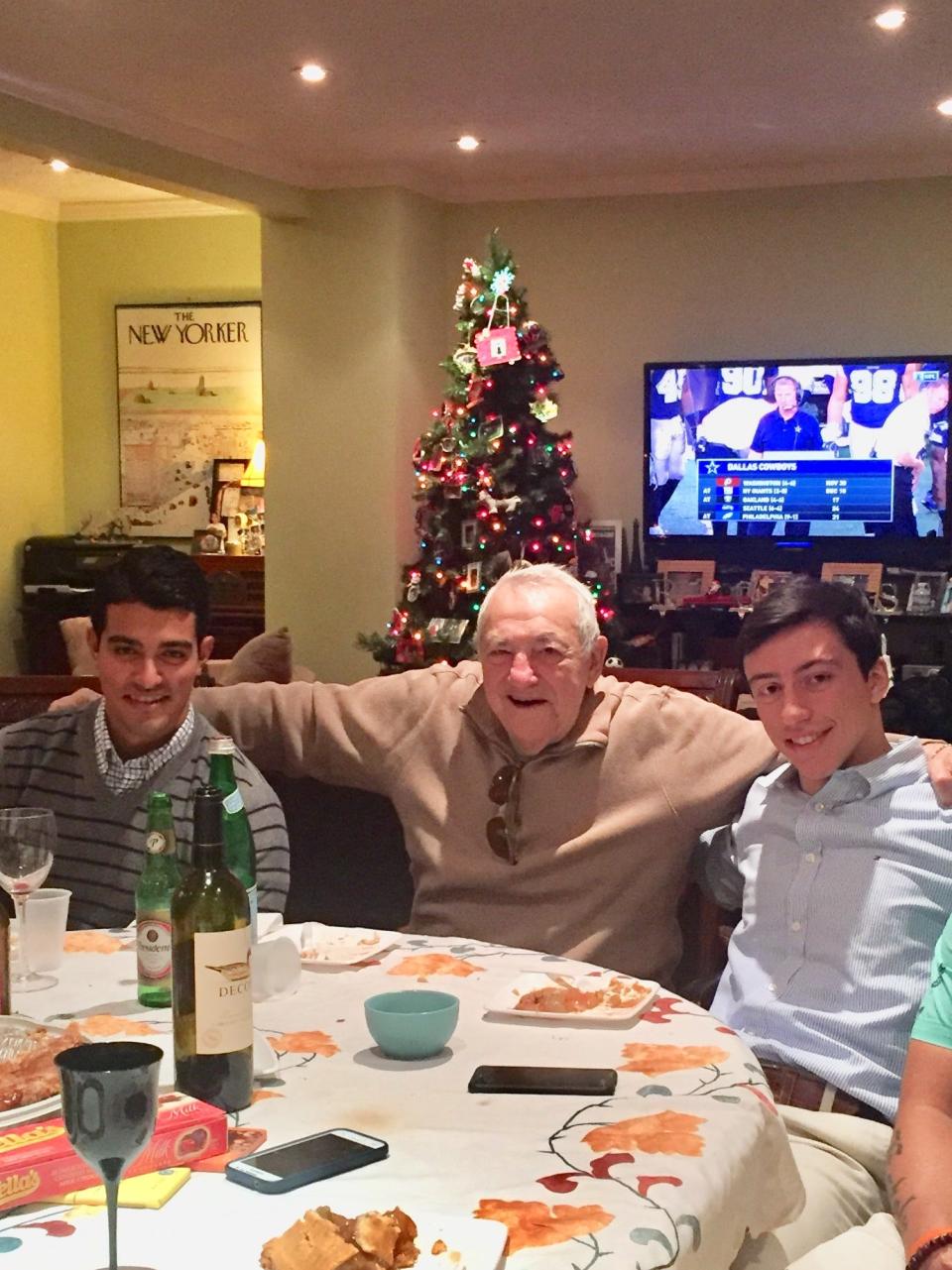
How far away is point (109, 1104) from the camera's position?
0.95 metres

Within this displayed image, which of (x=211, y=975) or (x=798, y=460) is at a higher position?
(x=798, y=460)

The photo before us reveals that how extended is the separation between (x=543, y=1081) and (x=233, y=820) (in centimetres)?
53

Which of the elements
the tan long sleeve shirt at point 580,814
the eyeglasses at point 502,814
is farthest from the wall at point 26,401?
the eyeglasses at point 502,814

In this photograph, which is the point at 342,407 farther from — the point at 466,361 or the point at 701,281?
the point at 701,281

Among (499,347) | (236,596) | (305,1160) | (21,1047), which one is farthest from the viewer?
(236,596)

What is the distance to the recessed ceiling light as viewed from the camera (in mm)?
4660

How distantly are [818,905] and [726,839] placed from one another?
28 cm

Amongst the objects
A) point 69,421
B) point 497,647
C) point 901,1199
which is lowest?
point 901,1199

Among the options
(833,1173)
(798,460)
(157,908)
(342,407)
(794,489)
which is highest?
(342,407)

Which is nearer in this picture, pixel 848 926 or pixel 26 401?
pixel 848 926

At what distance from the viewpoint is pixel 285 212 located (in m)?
6.90

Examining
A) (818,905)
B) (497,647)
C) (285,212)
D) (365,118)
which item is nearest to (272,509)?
(285,212)

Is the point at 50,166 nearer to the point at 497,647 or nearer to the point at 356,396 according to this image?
the point at 356,396

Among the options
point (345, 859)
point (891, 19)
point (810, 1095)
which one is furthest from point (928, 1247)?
point (891, 19)
